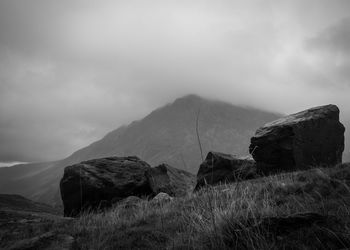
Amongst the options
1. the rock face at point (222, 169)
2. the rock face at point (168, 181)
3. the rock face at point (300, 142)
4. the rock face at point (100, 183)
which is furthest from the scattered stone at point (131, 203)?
the rock face at point (300, 142)

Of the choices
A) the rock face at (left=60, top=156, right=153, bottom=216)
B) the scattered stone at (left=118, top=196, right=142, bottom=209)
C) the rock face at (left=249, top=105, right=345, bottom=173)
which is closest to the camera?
the scattered stone at (left=118, top=196, right=142, bottom=209)

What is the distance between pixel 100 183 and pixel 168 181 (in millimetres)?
3761

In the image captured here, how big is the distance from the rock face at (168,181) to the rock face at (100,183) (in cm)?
64

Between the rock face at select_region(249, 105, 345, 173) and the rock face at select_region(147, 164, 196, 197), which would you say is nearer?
the rock face at select_region(249, 105, 345, 173)

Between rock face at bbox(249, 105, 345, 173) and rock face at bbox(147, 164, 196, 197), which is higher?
rock face at bbox(249, 105, 345, 173)

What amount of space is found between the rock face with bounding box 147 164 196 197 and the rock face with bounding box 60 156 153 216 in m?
0.64

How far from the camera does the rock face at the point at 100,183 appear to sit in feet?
57.4

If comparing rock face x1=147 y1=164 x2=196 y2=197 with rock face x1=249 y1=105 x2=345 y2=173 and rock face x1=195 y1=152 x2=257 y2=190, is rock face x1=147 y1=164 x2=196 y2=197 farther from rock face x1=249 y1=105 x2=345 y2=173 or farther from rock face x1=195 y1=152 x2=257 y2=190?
rock face x1=249 y1=105 x2=345 y2=173

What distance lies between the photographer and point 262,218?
4.52m

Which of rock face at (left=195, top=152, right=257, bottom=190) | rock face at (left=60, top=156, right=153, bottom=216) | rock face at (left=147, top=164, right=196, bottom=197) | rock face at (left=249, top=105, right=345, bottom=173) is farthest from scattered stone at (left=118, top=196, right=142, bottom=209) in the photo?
rock face at (left=249, top=105, right=345, bottom=173)

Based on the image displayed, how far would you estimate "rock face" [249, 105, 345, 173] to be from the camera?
633 inches

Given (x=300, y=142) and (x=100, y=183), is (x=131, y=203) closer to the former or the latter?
(x=100, y=183)

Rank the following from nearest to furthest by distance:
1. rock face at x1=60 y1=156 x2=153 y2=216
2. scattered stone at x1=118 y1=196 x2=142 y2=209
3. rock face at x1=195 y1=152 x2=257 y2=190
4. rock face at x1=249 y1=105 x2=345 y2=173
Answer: scattered stone at x1=118 y1=196 x2=142 y2=209
rock face at x1=249 y1=105 x2=345 y2=173
rock face at x1=195 y1=152 x2=257 y2=190
rock face at x1=60 y1=156 x2=153 y2=216

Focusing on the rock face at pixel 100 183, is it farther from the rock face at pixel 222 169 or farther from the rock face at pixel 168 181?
the rock face at pixel 222 169
